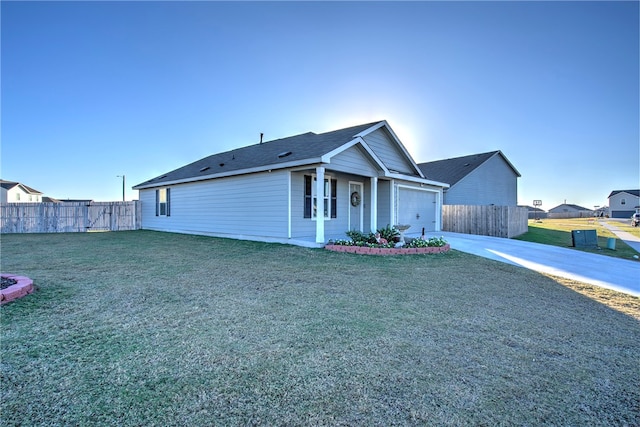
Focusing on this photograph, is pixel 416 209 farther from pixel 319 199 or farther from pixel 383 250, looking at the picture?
pixel 319 199

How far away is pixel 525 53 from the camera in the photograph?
37.7 ft

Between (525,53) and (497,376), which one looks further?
(525,53)

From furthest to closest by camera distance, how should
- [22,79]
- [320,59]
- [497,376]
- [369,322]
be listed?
[320,59], [22,79], [369,322], [497,376]

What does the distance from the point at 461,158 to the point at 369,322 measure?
78.1ft

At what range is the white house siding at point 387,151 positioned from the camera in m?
12.8

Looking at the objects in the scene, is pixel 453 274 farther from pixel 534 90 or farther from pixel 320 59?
A: pixel 534 90

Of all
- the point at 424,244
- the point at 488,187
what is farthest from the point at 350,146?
the point at 488,187

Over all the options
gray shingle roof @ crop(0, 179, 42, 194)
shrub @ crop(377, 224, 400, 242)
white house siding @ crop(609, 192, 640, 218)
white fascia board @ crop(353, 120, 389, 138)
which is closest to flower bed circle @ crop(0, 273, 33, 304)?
shrub @ crop(377, 224, 400, 242)

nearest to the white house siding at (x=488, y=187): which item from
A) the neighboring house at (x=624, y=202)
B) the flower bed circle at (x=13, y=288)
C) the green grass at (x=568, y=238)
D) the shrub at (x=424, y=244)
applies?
the green grass at (x=568, y=238)

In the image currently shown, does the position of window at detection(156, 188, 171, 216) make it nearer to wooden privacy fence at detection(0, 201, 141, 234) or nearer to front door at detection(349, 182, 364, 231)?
wooden privacy fence at detection(0, 201, 141, 234)

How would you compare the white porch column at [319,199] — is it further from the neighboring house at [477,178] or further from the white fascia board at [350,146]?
the neighboring house at [477,178]

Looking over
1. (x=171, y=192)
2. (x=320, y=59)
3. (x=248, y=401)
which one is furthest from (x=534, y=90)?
(x=171, y=192)

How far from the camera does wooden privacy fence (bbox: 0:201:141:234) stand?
17266 mm

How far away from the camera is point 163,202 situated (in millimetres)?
16359
